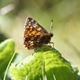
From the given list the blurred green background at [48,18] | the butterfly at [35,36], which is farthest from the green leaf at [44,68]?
the blurred green background at [48,18]

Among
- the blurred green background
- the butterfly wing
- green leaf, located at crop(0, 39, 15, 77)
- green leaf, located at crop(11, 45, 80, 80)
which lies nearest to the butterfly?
the butterfly wing

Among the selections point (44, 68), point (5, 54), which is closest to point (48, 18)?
point (5, 54)

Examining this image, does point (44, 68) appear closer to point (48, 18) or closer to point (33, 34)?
point (33, 34)

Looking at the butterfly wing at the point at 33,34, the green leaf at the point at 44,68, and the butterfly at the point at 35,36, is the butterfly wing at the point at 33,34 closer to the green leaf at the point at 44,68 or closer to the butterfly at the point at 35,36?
the butterfly at the point at 35,36

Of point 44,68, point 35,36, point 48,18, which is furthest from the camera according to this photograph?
point 48,18

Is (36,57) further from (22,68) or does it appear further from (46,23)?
(46,23)

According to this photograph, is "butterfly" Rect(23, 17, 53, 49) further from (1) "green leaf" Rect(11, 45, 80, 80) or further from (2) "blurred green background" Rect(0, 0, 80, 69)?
(2) "blurred green background" Rect(0, 0, 80, 69)
